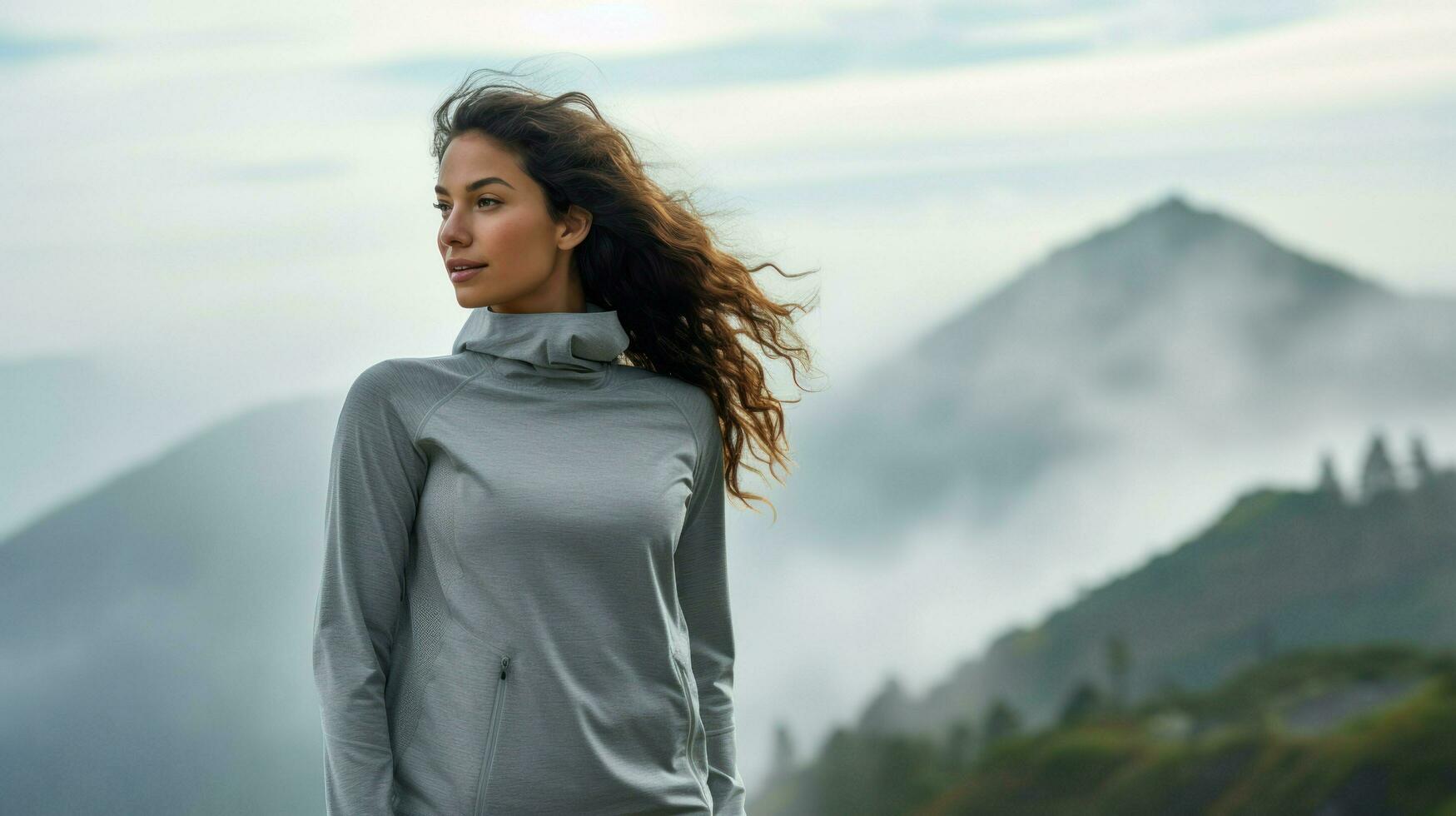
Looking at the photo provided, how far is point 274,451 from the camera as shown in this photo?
6172 millimetres

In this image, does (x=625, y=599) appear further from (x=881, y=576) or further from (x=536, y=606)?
(x=881, y=576)

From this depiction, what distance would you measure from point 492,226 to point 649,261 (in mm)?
227

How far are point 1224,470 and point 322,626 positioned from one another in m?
6.74

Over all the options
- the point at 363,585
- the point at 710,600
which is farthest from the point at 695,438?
the point at 363,585

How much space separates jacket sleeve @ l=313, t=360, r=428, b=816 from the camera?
4.37ft

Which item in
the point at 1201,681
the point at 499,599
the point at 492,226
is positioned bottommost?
the point at 1201,681

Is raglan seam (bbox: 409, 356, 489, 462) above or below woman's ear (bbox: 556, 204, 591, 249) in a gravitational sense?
below

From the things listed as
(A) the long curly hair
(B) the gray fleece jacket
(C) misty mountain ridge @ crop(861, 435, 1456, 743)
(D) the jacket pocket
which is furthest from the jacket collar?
(C) misty mountain ridge @ crop(861, 435, 1456, 743)

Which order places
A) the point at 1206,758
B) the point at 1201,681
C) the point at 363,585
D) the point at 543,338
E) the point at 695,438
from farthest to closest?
1. the point at 1201,681
2. the point at 1206,758
3. the point at 695,438
4. the point at 543,338
5. the point at 363,585

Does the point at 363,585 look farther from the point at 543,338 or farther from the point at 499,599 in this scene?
the point at 543,338

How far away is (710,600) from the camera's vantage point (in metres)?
1.68

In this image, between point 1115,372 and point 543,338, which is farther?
point 1115,372

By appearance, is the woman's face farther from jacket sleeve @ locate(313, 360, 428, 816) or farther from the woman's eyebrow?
jacket sleeve @ locate(313, 360, 428, 816)

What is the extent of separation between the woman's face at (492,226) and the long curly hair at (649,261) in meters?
0.02
